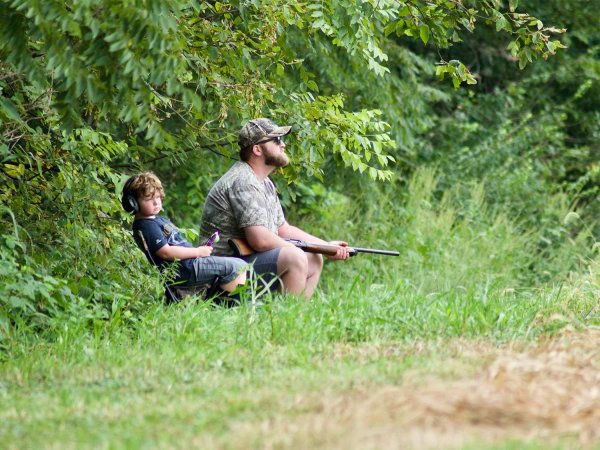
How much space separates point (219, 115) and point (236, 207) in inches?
29.6

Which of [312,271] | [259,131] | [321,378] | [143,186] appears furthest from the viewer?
[312,271]

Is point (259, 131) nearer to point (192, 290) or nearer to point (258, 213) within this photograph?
point (258, 213)

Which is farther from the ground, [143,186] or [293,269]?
[143,186]

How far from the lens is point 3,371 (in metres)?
5.73

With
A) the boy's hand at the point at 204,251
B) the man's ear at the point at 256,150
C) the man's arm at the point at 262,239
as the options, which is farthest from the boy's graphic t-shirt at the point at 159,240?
the man's ear at the point at 256,150

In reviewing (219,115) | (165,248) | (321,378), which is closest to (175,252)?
(165,248)

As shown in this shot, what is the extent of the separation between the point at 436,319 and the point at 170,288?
2.21 metres

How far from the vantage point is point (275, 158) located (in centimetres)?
840

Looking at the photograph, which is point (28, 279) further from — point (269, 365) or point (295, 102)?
point (295, 102)

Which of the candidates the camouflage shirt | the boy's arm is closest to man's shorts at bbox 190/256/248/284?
the boy's arm

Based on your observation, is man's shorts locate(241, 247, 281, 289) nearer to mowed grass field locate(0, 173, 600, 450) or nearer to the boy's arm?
the boy's arm

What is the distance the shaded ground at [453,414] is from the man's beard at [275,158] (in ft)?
12.6

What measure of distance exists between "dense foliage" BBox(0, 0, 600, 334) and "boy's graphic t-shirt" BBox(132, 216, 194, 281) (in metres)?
0.15

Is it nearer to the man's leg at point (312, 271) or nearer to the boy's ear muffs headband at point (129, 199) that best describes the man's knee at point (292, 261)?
the man's leg at point (312, 271)
